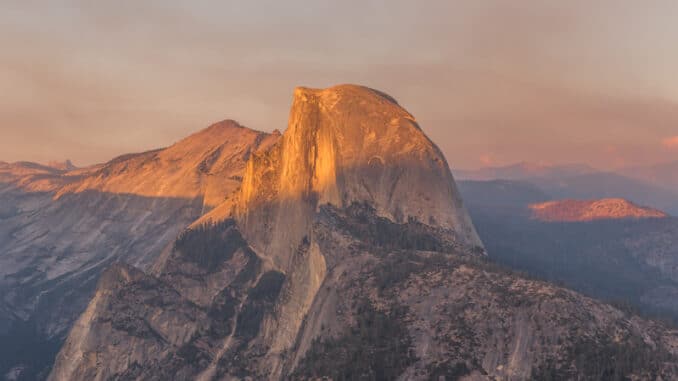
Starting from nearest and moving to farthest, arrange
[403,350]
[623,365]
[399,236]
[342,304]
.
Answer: [623,365] < [403,350] < [342,304] < [399,236]

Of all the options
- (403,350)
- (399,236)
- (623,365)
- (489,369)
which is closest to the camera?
(623,365)

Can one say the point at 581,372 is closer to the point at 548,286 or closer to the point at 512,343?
the point at 512,343

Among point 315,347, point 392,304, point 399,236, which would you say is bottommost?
point 315,347

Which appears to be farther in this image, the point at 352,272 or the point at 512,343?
the point at 352,272

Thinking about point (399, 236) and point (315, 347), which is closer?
point (315, 347)

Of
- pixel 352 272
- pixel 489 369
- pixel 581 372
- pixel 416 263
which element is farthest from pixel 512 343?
pixel 352 272

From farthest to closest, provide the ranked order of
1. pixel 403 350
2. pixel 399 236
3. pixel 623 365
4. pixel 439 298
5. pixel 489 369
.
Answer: pixel 399 236 < pixel 439 298 < pixel 403 350 < pixel 489 369 < pixel 623 365

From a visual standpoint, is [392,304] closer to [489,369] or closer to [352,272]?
[352,272]

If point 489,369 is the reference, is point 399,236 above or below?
above

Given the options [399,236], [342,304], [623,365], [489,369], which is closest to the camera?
[623,365]

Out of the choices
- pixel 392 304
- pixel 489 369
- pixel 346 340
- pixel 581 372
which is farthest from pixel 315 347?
pixel 581 372
